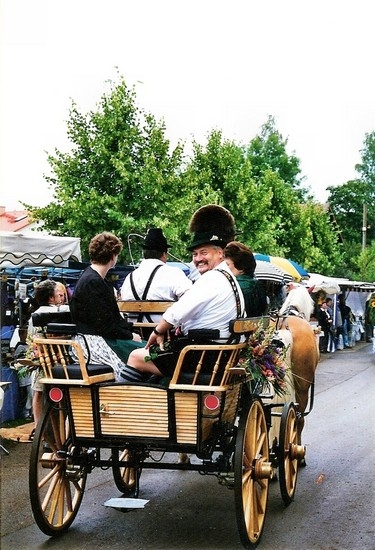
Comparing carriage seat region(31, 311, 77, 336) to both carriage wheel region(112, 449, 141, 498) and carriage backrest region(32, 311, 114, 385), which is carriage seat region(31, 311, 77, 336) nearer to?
carriage backrest region(32, 311, 114, 385)

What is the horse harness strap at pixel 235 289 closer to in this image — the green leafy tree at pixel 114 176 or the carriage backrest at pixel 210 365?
the carriage backrest at pixel 210 365

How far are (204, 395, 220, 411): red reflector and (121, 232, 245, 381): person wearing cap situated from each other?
34 centimetres

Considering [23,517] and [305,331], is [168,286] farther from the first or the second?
[23,517]

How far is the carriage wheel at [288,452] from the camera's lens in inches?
204

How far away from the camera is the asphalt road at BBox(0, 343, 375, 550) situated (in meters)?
4.43

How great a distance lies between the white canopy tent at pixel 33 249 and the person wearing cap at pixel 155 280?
10.3 ft

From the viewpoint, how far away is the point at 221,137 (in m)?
28.9

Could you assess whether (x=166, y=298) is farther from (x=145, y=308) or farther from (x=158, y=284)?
(x=145, y=308)

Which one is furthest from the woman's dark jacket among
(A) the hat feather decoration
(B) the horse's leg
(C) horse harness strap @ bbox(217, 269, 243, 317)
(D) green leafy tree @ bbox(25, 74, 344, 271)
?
(D) green leafy tree @ bbox(25, 74, 344, 271)

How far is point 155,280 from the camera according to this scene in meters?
5.98

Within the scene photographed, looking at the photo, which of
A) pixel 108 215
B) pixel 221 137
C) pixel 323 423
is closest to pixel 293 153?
pixel 221 137

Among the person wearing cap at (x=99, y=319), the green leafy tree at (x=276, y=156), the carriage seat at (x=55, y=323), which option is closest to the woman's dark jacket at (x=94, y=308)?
the person wearing cap at (x=99, y=319)

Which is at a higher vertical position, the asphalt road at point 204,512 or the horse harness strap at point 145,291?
the horse harness strap at point 145,291

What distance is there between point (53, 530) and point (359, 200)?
46549mm
